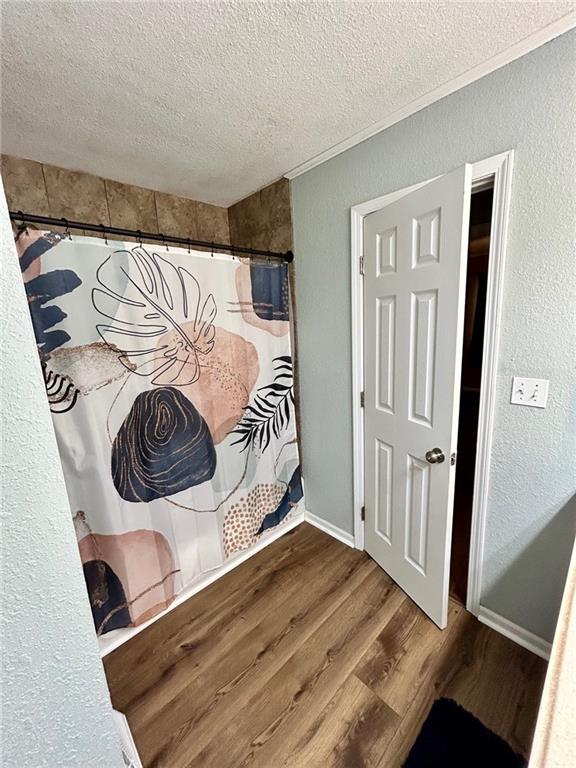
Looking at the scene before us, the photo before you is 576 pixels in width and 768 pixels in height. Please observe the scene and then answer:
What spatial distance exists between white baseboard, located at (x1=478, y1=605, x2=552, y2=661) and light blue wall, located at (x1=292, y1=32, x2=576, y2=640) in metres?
0.03

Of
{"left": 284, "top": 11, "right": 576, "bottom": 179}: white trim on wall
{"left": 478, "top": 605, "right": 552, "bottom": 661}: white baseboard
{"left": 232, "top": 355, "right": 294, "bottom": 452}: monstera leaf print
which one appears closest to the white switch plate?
{"left": 478, "top": 605, "right": 552, "bottom": 661}: white baseboard

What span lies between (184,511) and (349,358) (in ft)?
4.00

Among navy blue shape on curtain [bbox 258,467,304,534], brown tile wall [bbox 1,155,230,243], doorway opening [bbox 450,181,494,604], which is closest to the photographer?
brown tile wall [bbox 1,155,230,243]

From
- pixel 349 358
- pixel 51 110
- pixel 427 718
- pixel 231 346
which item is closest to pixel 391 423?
pixel 349 358

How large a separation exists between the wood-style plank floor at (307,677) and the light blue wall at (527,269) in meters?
0.32

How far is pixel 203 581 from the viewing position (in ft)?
5.89

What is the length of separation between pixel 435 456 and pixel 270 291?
49.9 inches

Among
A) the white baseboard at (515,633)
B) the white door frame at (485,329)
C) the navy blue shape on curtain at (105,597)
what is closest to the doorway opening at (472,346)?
the white baseboard at (515,633)

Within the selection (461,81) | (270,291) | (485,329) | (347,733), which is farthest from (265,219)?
(347,733)

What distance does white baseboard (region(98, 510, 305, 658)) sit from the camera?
4.86 ft

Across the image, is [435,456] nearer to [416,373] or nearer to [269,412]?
[416,373]

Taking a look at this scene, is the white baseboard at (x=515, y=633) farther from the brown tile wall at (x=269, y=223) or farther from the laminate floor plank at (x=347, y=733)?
the brown tile wall at (x=269, y=223)

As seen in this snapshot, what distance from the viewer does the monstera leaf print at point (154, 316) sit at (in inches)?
53.7

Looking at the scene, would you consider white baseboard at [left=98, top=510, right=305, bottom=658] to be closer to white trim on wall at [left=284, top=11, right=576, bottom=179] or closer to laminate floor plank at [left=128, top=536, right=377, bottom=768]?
laminate floor plank at [left=128, top=536, right=377, bottom=768]
